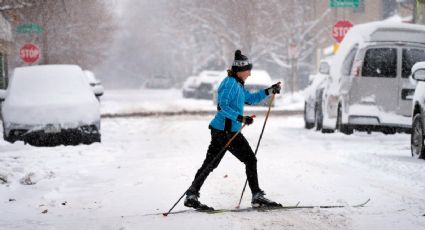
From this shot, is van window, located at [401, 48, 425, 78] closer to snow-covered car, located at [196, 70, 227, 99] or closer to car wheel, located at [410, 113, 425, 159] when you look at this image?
car wheel, located at [410, 113, 425, 159]

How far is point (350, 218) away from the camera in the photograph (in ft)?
22.3

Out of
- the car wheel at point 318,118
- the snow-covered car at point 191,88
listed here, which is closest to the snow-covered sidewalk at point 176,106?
the snow-covered car at point 191,88

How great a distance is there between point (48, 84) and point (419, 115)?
7733 mm

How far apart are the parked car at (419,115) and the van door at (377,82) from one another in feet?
8.22

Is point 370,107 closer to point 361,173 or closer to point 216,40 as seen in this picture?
point 361,173

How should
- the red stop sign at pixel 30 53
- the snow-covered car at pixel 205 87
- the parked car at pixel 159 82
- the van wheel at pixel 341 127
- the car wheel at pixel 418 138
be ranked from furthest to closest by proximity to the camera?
1. the parked car at pixel 159 82
2. the snow-covered car at pixel 205 87
3. the red stop sign at pixel 30 53
4. the van wheel at pixel 341 127
5. the car wheel at pixel 418 138

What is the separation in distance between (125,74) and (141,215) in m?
93.0

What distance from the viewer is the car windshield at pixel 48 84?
14688 mm

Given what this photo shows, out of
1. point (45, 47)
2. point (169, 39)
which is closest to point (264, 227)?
point (45, 47)

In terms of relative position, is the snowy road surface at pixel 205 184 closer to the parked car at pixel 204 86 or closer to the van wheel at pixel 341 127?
the van wheel at pixel 341 127

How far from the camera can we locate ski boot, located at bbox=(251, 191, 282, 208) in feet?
24.1

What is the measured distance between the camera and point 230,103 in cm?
737

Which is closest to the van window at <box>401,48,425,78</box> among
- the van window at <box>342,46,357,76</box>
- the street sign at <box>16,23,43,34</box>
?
the van window at <box>342,46,357,76</box>

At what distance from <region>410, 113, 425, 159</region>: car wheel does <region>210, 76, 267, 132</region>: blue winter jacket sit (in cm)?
482
